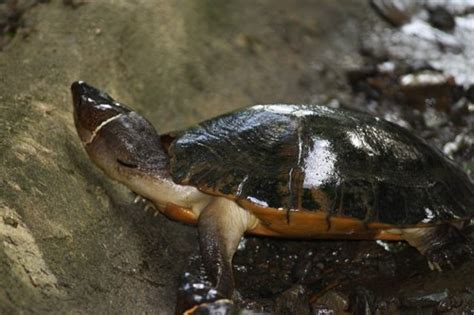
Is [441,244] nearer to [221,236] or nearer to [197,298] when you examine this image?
[221,236]

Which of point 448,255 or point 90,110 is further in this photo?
point 90,110

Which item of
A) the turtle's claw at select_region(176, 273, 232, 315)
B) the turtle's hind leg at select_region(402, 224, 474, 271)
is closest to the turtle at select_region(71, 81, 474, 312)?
the turtle's hind leg at select_region(402, 224, 474, 271)

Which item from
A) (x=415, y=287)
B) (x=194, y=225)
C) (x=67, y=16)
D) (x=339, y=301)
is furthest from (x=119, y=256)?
(x=67, y=16)

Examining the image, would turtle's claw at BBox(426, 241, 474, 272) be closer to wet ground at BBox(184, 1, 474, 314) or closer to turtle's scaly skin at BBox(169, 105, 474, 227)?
wet ground at BBox(184, 1, 474, 314)

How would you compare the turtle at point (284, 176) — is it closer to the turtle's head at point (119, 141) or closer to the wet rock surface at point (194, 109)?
the turtle's head at point (119, 141)

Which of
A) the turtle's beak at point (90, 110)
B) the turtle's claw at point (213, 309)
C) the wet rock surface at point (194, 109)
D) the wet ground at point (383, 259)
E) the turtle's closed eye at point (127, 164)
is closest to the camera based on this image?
the turtle's claw at point (213, 309)

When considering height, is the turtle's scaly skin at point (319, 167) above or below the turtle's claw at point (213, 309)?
above

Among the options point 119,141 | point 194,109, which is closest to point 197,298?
point 119,141

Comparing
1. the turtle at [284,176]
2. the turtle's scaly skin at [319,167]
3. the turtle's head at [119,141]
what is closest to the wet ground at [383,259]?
the turtle at [284,176]
